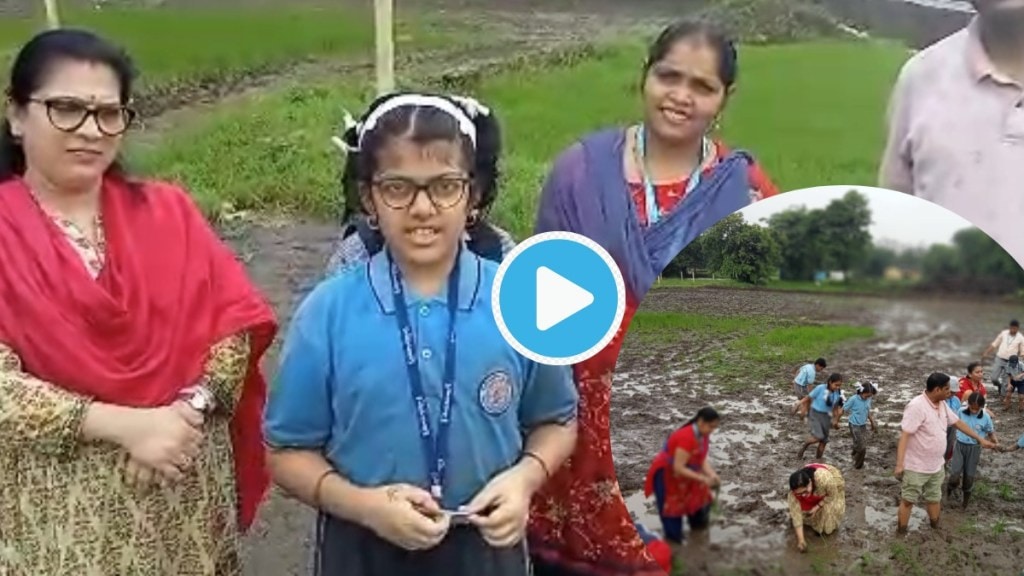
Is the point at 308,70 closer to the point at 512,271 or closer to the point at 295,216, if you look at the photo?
the point at 295,216

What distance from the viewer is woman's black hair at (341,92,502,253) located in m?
1.78

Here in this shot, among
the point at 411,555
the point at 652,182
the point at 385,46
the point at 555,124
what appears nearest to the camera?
the point at 411,555

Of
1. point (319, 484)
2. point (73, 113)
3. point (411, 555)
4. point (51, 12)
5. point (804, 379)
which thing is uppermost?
point (51, 12)

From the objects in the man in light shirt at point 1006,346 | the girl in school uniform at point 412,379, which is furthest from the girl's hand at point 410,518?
the man in light shirt at point 1006,346

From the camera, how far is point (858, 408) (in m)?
1.84

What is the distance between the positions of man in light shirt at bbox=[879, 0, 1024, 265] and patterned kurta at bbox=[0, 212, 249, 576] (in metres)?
1.00

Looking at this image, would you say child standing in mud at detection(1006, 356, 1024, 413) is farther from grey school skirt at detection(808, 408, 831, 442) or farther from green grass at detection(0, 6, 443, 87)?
green grass at detection(0, 6, 443, 87)

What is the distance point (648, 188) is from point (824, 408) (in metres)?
0.39

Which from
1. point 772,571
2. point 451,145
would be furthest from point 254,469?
point 772,571

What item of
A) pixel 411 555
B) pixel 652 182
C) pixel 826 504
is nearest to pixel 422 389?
pixel 411 555

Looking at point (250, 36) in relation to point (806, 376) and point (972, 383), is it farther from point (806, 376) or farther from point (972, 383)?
point (972, 383)

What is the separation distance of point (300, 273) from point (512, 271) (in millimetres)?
749

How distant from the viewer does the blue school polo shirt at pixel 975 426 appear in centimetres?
182

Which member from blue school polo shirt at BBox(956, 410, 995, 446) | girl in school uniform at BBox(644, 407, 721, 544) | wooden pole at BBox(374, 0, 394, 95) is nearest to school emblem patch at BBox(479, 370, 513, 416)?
girl in school uniform at BBox(644, 407, 721, 544)
